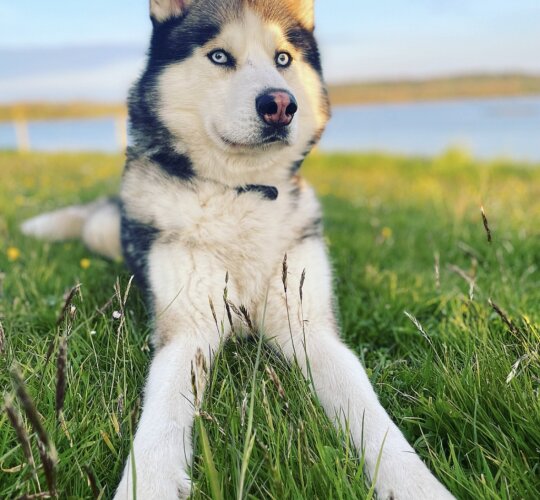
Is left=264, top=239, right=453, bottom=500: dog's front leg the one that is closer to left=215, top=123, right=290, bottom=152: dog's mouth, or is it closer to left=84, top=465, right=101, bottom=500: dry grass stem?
left=215, top=123, right=290, bottom=152: dog's mouth

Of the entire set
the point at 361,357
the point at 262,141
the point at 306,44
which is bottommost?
the point at 361,357

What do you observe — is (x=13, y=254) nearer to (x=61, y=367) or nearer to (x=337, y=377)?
(x=337, y=377)

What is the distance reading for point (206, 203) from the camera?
2.66 meters

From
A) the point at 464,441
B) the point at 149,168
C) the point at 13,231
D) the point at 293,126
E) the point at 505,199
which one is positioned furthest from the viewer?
the point at 505,199

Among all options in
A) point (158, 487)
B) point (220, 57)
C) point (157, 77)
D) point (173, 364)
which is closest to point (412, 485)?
point (158, 487)

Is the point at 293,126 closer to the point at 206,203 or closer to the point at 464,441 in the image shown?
the point at 206,203

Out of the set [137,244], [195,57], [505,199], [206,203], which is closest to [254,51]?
[195,57]

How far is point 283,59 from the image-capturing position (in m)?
2.74

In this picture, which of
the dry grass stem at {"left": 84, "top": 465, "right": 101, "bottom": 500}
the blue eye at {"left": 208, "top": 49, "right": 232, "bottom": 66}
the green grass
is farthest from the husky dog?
the dry grass stem at {"left": 84, "top": 465, "right": 101, "bottom": 500}

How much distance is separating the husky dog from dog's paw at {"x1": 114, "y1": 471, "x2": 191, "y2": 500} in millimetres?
475

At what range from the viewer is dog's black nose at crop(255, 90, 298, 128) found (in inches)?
92.5

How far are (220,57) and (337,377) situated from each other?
158cm

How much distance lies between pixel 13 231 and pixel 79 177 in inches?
180

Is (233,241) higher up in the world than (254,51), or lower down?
lower down
